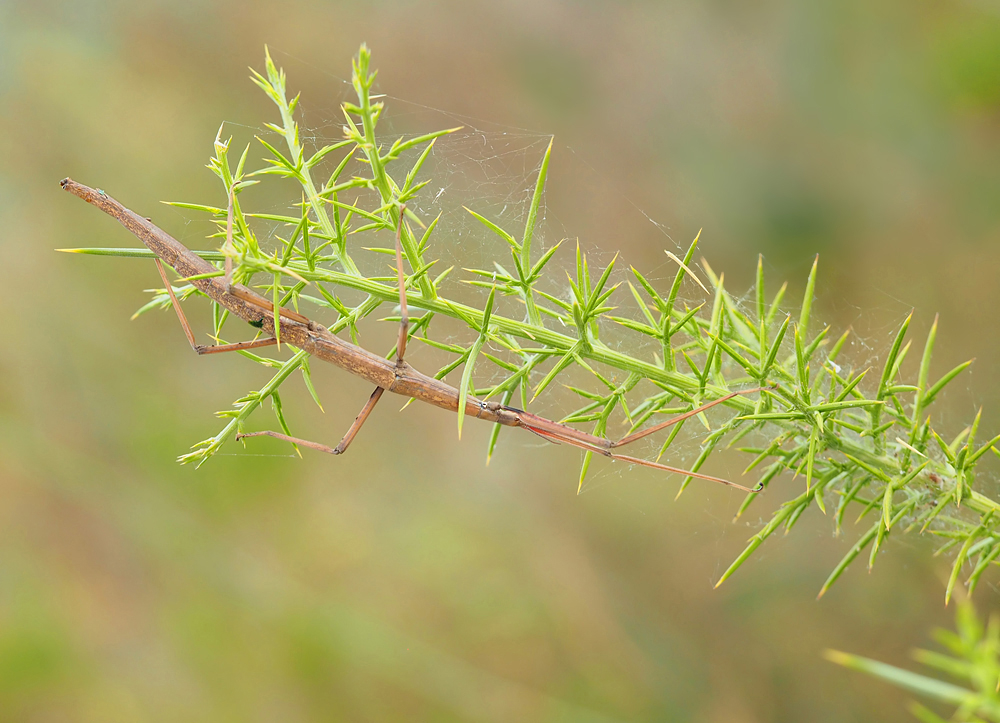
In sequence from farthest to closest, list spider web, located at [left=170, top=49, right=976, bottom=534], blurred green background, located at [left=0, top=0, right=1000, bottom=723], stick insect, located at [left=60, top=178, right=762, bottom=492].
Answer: blurred green background, located at [left=0, top=0, right=1000, bottom=723] < spider web, located at [left=170, top=49, right=976, bottom=534] < stick insect, located at [left=60, top=178, right=762, bottom=492]

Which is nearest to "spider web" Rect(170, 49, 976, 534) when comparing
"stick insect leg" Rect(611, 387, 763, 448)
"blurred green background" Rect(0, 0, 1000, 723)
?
"blurred green background" Rect(0, 0, 1000, 723)

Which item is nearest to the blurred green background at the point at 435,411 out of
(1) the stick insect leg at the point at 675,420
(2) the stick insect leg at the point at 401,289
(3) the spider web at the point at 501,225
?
(3) the spider web at the point at 501,225

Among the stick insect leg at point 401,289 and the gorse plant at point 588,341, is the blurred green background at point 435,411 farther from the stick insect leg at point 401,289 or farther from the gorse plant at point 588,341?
the stick insect leg at point 401,289

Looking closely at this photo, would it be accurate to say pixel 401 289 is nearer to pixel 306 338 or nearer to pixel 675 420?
pixel 306 338

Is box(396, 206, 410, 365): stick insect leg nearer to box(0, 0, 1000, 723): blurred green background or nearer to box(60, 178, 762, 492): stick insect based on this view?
box(60, 178, 762, 492): stick insect

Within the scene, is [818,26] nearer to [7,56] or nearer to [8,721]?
[7,56]

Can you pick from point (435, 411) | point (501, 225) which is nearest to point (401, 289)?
point (501, 225)

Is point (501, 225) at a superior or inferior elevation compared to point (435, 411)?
superior

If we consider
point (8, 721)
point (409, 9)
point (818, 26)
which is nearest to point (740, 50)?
point (818, 26)

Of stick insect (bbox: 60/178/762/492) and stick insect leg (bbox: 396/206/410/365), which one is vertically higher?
stick insect leg (bbox: 396/206/410/365)
